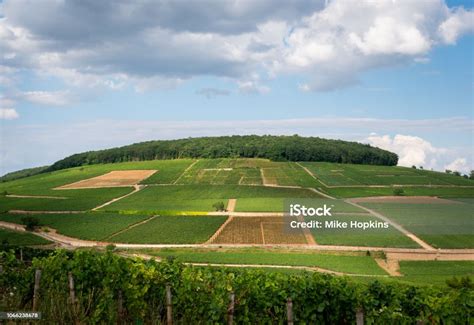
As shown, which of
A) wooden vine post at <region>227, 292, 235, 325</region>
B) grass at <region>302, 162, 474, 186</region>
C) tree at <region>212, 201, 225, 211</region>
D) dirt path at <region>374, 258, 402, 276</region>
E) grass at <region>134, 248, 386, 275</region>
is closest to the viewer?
wooden vine post at <region>227, 292, 235, 325</region>

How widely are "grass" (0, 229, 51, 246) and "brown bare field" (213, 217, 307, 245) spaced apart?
22.0 m

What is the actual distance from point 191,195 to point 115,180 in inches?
1094

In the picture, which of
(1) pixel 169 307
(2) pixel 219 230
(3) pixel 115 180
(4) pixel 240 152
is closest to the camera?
(1) pixel 169 307

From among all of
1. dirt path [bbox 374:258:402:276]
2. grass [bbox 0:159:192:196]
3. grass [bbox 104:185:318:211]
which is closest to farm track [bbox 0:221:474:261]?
dirt path [bbox 374:258:402:276]

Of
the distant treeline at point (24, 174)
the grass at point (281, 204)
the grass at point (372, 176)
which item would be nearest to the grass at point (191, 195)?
the grass at point (281, 204)

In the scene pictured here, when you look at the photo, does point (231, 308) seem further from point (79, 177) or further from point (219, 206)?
point (79, 177)

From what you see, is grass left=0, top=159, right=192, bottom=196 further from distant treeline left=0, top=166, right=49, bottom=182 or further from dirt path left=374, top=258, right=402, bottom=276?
dirt path left=374, top=258, right=402, bottom=276

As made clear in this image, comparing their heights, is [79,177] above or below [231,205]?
above

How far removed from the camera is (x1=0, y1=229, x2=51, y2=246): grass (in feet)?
170

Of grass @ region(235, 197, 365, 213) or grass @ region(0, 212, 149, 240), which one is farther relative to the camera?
grass @ region(235, 197, 365, 213)

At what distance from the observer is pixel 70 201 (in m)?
79.7

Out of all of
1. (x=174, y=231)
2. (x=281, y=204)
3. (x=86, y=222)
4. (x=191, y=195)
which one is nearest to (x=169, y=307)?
(x=174, y=231)

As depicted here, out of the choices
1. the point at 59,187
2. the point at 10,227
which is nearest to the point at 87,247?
the point at 10,227

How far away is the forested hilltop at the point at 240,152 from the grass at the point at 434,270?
291ft
